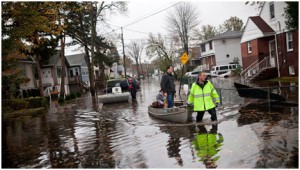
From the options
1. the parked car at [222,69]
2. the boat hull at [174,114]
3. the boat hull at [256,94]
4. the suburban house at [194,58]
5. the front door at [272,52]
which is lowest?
the boat hull at [174,114]

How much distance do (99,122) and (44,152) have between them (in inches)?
Answer: 188

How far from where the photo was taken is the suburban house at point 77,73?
45531 millimetres

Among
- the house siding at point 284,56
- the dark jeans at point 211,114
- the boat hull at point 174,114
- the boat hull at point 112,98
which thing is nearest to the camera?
the dark jeans at point 211,114

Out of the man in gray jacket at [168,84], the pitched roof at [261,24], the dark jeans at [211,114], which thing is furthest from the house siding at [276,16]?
the dark jeans at [211,114]

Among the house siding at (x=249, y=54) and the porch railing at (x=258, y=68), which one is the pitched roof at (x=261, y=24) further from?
the porch railing at (x=258, y=68)

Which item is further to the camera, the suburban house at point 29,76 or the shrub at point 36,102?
the suburban house at point 29,76

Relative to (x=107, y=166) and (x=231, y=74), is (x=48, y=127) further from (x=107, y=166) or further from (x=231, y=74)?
(x=231, y=74)

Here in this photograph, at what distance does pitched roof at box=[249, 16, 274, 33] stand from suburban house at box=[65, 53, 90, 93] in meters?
25.8

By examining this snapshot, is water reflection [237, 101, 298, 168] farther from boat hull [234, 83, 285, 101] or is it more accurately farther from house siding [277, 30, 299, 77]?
house siding [277, 30, 299, 77]

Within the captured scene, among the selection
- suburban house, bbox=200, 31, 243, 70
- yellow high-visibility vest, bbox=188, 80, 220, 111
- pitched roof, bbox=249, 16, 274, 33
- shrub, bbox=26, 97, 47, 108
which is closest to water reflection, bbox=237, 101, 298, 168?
yellow high-visibility vest, bbox=188, 80, 220, 111

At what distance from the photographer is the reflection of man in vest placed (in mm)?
5794

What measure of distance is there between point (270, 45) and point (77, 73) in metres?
31.2

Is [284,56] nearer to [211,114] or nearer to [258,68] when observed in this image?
[258,68]

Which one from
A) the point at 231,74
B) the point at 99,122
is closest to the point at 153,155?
the point at 99,122
